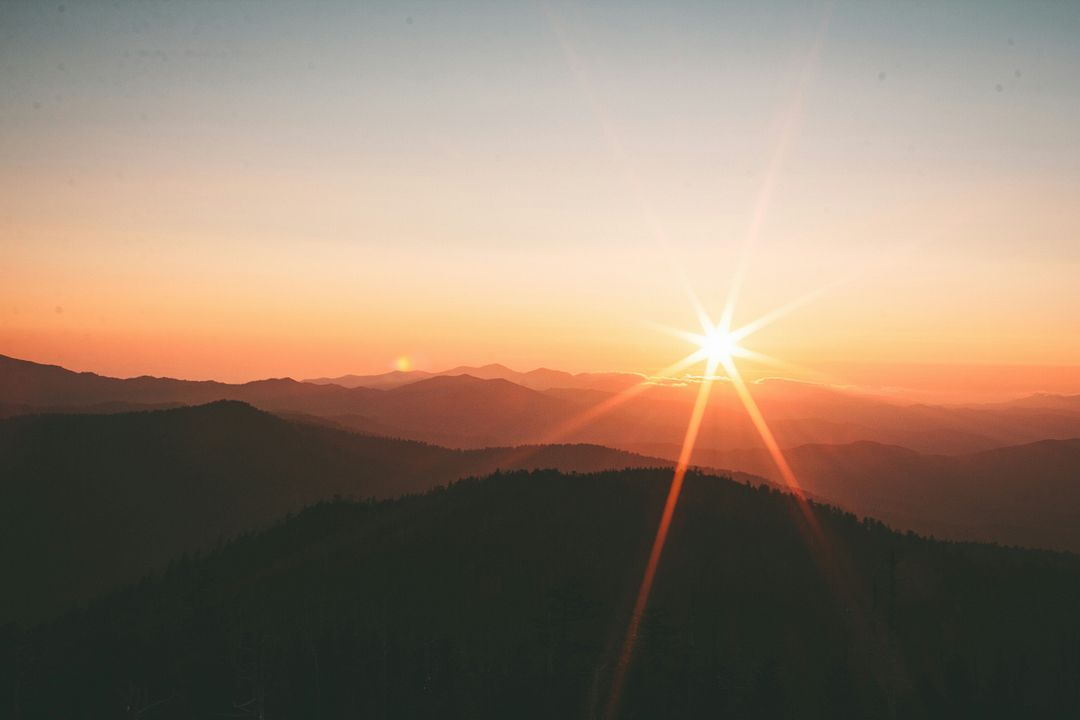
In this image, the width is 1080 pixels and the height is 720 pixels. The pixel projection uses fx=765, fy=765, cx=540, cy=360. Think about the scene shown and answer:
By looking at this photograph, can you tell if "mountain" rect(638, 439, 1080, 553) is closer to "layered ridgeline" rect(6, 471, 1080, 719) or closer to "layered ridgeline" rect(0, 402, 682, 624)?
"layered ridgeline" rect(0, 402, 682, 624)

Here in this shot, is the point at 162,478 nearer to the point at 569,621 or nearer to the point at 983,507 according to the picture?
the point at 569,621

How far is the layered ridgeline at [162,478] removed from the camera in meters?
98.1

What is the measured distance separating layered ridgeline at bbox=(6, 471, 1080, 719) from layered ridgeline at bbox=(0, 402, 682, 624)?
1255 inches

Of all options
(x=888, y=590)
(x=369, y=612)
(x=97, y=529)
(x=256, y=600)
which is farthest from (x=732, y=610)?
(x=97, y=529)

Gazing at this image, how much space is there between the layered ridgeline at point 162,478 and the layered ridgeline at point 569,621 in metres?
31.9

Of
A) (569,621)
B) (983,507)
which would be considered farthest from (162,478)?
(983,507)

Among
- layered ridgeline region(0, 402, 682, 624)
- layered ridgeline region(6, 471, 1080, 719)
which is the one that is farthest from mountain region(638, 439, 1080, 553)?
layered ridgeline region(6, 471, 1080, 719)

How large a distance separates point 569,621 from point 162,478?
10759 centimetres

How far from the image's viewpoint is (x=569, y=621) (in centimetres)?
4009

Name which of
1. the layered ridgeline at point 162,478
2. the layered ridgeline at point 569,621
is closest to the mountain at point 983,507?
the layered ridgeline at point 162,478

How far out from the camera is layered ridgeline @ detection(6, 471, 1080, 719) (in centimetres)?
3831

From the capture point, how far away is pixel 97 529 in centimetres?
10712

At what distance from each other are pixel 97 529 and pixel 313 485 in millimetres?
36068

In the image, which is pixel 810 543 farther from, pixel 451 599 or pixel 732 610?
pixel 451 599
